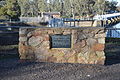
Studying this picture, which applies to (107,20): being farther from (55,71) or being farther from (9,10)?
(9,10)

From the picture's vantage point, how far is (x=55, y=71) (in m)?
6.77

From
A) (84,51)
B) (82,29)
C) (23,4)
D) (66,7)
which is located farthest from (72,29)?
(23,4)

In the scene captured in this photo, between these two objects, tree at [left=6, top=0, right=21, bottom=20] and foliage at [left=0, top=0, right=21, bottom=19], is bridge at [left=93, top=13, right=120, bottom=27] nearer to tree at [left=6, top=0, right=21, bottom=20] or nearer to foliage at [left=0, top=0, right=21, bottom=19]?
foliage at [left=0, top=0, right=21, bottom=19]

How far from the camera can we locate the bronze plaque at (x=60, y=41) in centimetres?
782

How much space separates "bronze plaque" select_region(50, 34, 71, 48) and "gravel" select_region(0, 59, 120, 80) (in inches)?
25.3

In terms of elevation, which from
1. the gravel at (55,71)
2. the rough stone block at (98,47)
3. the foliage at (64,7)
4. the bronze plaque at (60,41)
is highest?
the bronze plaque at (60,41)

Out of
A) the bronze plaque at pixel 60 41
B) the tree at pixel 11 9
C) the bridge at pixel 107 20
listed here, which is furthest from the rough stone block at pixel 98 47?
the tree at pixel 11 9

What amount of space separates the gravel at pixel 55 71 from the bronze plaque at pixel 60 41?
643 millimetres

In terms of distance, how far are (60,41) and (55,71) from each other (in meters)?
1.39

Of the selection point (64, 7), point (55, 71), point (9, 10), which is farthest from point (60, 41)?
point (64, 7)

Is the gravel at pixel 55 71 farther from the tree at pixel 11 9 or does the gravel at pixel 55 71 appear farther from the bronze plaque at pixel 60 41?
the tree at pixel 11 9

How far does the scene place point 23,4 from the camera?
289 feet

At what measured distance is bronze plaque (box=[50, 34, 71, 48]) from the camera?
7816 millimetres

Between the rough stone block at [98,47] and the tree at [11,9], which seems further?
the tree at [11,9]
